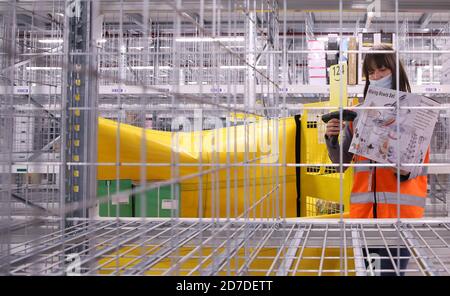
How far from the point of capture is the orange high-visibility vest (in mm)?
1692

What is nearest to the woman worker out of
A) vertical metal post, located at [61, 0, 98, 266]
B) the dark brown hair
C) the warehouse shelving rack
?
the dark brown hair

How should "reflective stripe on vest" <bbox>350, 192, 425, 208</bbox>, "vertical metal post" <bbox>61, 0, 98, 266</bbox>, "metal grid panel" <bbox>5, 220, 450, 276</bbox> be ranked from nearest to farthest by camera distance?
"metal grid panel" <bbox>5, 220, 450, 276</bbox> → "vertical metal post" <bbox>61, 0, 98, 266</bbox> → "reflective stripe on vest" <bbox>350, 192, 425, 208</bbox>

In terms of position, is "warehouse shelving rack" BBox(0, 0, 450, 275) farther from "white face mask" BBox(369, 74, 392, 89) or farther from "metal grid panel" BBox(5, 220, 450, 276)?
"white face mask" BBox(369, 74, 392, 89)

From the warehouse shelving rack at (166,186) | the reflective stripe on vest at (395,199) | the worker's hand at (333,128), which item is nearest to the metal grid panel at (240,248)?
the warehouse shelving rack at (166,186)

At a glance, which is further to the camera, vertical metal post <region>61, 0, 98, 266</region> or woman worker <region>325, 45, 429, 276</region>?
woman worker <region>325, 45, 429, 276</region>

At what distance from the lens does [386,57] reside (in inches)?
67.7

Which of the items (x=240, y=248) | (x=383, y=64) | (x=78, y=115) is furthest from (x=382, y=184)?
(x=78, y=115)

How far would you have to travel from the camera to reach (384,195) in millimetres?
1700

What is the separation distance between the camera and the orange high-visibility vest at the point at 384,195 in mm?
1692

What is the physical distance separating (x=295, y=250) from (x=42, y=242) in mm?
556

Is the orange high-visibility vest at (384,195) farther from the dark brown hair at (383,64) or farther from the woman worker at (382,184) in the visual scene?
the dark brown hair at (383,64)

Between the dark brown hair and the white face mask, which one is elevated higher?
the dark brown hair

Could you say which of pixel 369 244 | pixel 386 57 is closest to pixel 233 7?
pixel 369 244
